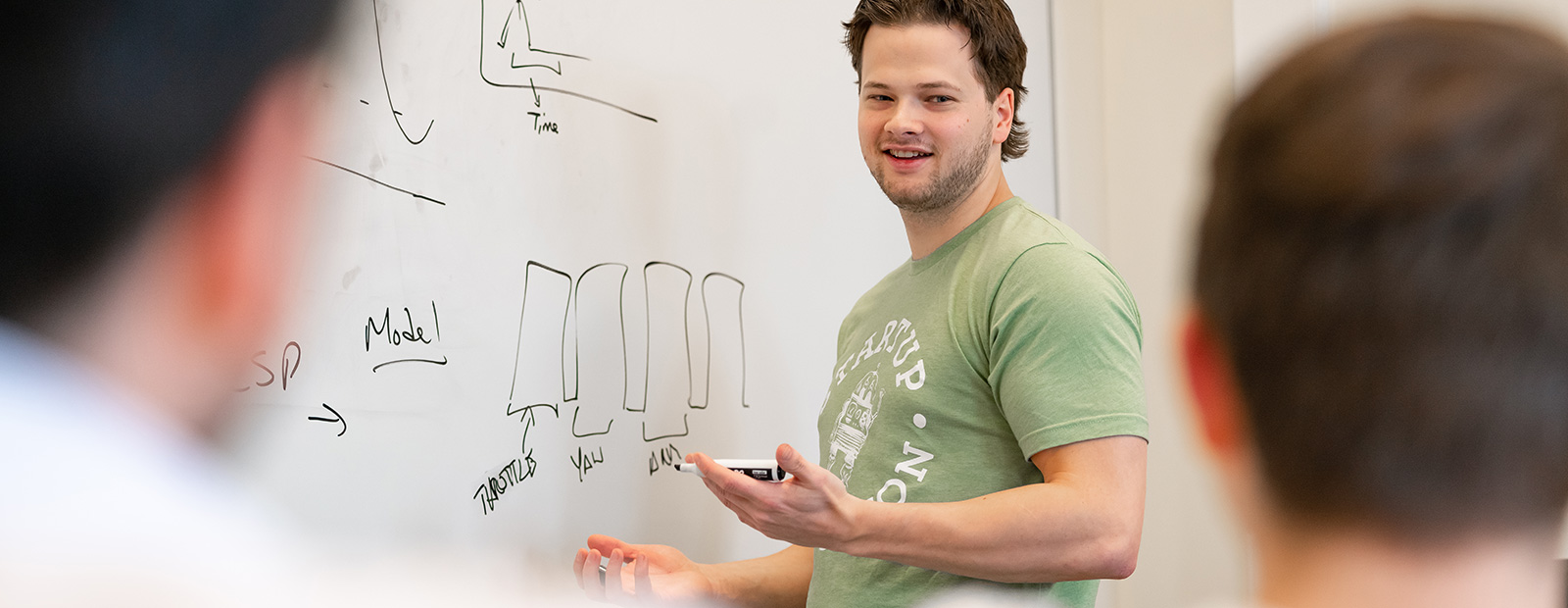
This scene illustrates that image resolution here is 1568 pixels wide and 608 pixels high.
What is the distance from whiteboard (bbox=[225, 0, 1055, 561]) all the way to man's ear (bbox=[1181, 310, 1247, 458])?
0.68 meters

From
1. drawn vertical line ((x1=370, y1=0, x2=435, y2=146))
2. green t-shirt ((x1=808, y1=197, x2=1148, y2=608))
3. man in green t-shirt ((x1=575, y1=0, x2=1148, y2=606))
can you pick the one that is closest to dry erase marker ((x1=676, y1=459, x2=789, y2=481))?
man in green t-shirt ((x1=575, y1=0, x2=1148, y2=606))

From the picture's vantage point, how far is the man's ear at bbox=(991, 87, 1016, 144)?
134cm

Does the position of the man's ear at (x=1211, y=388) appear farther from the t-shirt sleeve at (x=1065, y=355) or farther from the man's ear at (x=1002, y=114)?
the man's ear at (x=1002, y=114)

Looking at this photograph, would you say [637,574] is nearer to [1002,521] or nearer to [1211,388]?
[1002,521]

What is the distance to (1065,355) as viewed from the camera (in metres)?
1.03

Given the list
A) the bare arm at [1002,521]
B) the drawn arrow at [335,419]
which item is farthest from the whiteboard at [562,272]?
the bare arm at [1002,521]

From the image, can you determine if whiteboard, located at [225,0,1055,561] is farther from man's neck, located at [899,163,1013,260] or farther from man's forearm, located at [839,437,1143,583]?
man's forearm, located at [839,437,1143,583]

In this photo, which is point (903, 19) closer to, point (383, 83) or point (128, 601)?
point (383, 83)

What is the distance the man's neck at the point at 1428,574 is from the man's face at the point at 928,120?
0.92 m

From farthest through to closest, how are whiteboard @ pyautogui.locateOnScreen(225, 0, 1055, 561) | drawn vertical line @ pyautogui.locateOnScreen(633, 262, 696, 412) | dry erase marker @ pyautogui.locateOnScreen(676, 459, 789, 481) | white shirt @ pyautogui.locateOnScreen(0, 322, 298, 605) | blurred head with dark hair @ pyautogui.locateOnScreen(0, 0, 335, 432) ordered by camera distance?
drawn vertical line @ pyautogui.locateOnScreen(633, 262, 696, 412) → whiteboard @ pyautogui.locateOnScreen(225, 0, 1055, 561) → dry erase marker @ pyautogui.locateOnScreen(676, 459, 789, 481) → blurred head with dark hair @ pyautogui.locateOnScreen(0, 0, 335, 432) → white shirt @ pyautogui.locateOnScreen(0, 322, 298, 605)

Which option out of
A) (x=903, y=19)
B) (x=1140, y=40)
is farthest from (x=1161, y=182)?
(x=903, y=19)

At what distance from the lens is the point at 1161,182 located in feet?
7.09

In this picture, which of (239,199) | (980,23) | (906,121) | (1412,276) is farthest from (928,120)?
(1412,276)

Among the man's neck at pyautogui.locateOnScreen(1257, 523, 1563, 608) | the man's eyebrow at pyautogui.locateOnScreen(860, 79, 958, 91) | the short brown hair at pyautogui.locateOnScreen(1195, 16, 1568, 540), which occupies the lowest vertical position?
the man's neck at pyautogui.locateOnScreen(1257, 523, 1563, 608)
